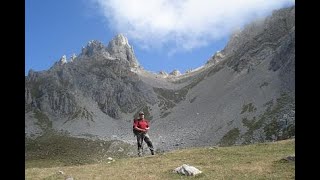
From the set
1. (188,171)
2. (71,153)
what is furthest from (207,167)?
(71,153)

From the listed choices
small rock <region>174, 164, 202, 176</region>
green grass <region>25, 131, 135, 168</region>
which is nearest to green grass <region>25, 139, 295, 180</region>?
small rock <region>174, 164, 202, 176</region>

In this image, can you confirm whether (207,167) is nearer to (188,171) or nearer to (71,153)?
(188,171)

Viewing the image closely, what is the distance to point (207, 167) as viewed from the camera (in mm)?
27078

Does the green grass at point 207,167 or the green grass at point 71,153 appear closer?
the green grass at point 207,167

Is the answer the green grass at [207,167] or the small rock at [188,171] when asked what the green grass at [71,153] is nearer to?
the green grass at [207,167]

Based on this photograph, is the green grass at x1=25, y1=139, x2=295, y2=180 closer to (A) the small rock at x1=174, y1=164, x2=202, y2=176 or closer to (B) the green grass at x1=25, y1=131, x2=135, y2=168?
(A) the small rock at x1=174, y1=164, x2=202, y2=176

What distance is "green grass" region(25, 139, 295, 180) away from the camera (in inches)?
967

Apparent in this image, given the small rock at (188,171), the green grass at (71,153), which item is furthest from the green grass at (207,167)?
the green grass at (71,153)

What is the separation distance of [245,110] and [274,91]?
17.1 meters

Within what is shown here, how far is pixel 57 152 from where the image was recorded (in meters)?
186

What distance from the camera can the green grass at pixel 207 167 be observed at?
24.6m
